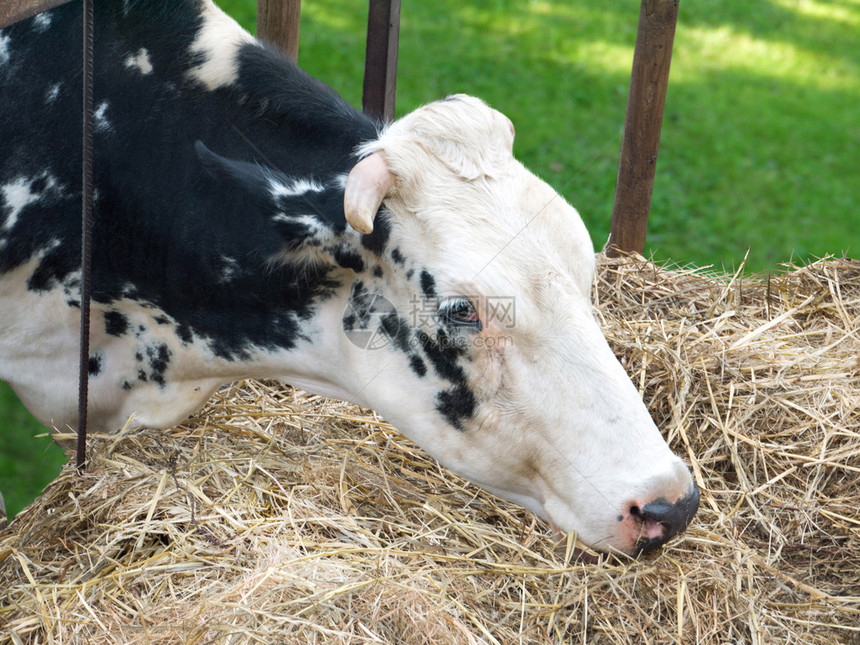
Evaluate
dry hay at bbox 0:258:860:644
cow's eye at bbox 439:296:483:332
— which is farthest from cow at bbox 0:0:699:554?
dry hay at bbox 0:258:860:644

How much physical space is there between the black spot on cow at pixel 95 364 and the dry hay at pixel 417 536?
0.23 meters

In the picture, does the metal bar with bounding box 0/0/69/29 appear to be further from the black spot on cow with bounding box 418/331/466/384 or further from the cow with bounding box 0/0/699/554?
the black spot on cow with bounding box 418/331/466/384

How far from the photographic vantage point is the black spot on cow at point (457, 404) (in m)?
2.68

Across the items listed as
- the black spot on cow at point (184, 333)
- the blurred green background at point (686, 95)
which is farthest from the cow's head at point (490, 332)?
the blurred green background at point (686, 95)

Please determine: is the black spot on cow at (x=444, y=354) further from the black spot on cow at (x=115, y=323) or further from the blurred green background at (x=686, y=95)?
the blurred green background at (x=686, y=95)

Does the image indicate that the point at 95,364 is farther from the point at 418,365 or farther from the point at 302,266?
the point at 418,365

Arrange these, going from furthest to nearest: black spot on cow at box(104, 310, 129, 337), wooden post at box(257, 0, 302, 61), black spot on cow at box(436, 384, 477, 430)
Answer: wooden post at box(257, 0, 302, 61), black spot on cow at box(104, 310, 129, 337), black spot on cow at box(436, 384, 477, 430)

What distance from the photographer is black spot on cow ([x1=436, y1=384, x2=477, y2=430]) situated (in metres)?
2.68

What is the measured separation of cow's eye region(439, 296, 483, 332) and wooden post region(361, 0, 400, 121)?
214cm

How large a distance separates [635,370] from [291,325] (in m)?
1.58

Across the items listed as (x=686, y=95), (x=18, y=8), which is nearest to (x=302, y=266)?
(x=18, y=8)

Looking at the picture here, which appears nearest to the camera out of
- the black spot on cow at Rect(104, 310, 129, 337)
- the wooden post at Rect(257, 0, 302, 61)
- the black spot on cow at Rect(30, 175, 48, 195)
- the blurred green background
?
the black spot on cow at Rect(30, 175, 48, 195)

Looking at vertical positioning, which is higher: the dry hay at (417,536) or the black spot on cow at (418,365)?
the black spot on cow at (418,365)

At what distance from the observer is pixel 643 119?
4.62 meters
